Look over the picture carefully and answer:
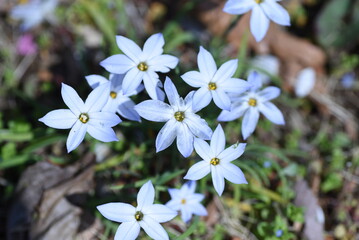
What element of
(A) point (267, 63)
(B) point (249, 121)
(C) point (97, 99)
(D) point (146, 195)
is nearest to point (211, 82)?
(B) point (249, 121)

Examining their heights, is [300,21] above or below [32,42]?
below

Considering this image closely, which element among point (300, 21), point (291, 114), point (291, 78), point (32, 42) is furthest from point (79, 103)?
point (300, 21)

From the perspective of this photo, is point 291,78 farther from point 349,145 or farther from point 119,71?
point 119,71

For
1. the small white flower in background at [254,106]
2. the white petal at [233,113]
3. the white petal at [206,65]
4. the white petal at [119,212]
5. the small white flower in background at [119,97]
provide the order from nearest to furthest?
the white petal at [119,212] < the white petal at [206,65] < the small white flower in background at [119,97] < the white petal at [233,113] < the small white flower in background at [254,106]

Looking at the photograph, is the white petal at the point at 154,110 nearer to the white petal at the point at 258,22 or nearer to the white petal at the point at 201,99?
the white petal at the point at 201,99

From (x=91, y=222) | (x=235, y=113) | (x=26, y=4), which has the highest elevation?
(x=26, y=4)

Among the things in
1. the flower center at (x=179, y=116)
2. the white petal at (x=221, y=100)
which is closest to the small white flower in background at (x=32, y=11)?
the flower center at (x=179, y=116)
